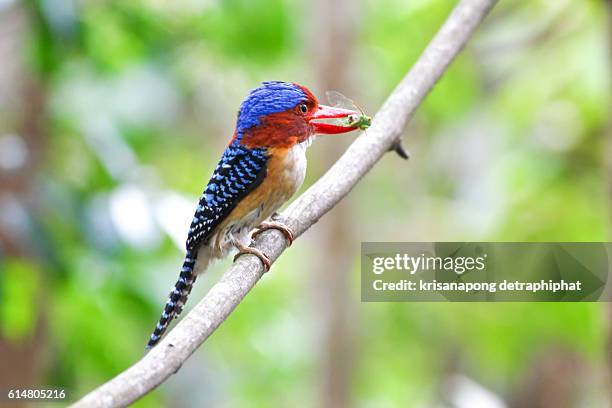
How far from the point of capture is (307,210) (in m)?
2.24

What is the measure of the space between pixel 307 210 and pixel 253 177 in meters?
0.21

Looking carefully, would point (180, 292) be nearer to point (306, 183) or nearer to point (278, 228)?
point (278, 228)

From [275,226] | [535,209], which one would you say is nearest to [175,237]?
[275,226]

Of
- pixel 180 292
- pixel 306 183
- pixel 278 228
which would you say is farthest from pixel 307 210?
pixel 306 183

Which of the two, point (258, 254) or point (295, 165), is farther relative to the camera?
point (295, 165)

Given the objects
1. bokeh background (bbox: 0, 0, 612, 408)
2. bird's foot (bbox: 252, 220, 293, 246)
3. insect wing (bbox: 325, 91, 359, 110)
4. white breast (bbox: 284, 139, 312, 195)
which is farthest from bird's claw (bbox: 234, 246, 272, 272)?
bokeh background (bbox: 0, 0, 612, 408)

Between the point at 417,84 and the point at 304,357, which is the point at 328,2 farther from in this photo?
the point at 304,357

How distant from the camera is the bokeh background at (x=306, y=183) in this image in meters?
3.40

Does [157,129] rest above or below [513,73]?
below

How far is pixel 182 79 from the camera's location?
414 centimetres

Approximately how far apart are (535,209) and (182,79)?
1751mm

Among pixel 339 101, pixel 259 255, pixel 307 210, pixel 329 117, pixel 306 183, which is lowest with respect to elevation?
pixel 259 255

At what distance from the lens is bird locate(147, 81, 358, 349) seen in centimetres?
216

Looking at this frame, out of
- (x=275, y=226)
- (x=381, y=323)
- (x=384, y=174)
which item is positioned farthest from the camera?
(x=384, y=174)
